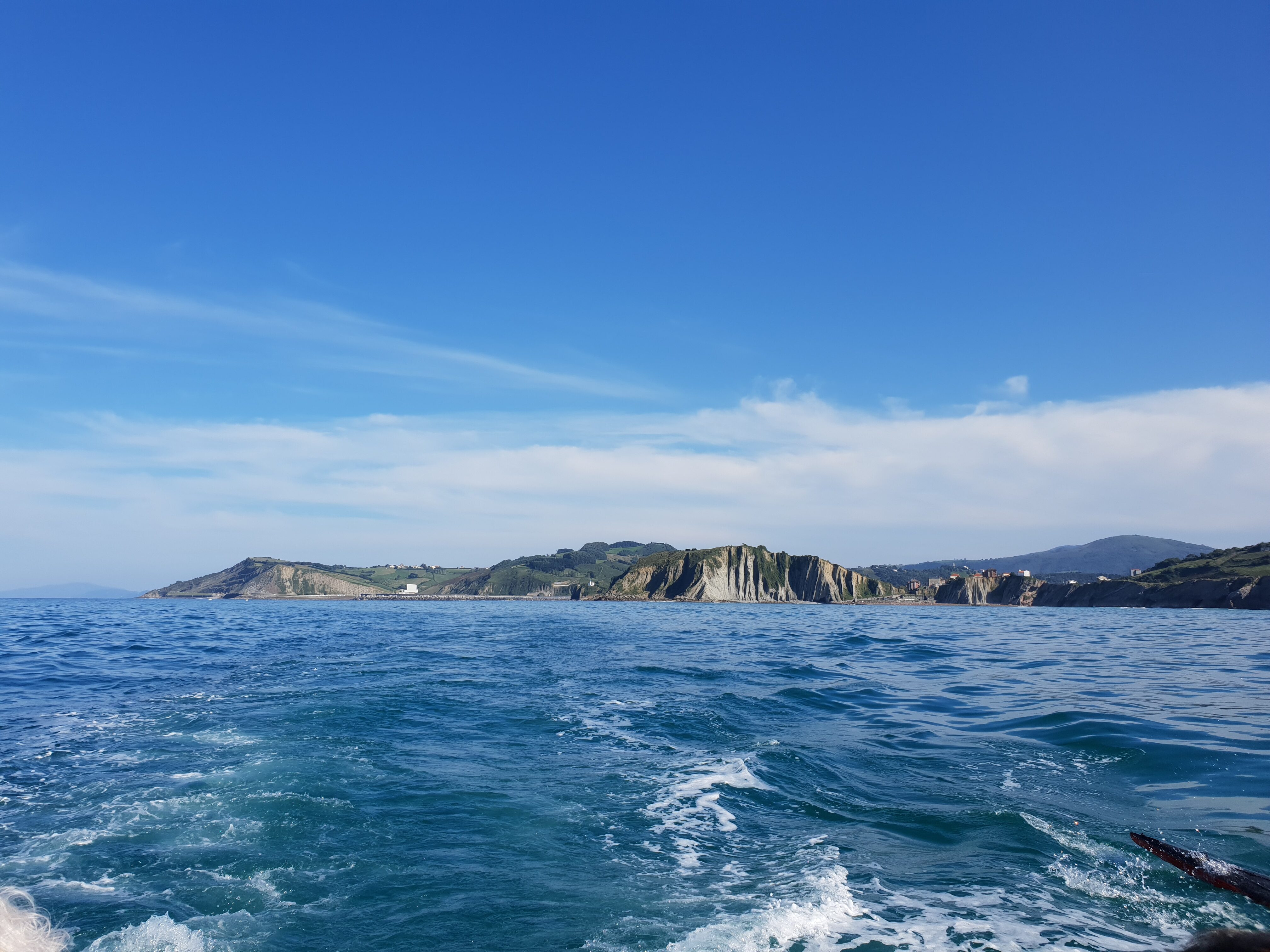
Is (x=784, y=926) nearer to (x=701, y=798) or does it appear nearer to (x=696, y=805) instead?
(x=696, y=805)

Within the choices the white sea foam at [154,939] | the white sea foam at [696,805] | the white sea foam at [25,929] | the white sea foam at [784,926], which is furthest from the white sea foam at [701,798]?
the white sea foam at [25,929]

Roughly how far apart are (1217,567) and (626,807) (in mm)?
199166

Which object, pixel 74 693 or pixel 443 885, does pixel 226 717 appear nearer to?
pixel 74 693

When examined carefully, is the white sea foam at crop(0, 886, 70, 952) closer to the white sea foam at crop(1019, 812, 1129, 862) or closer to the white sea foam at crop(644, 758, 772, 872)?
the white sea foam at crop(644, 758, 772, 872)

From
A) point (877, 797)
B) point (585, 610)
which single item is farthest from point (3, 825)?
point (585, 610)

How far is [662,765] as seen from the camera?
49.3ft

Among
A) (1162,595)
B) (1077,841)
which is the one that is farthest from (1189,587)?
(1077,841)

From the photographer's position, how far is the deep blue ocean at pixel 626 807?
27.0 ft

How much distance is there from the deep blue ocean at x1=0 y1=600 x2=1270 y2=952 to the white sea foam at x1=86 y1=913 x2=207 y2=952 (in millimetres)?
43

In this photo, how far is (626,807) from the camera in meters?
12.3

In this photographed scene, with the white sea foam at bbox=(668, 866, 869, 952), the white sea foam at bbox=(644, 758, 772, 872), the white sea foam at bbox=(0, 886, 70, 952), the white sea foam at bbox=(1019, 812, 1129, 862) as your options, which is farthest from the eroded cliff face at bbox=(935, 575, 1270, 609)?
the white sea foam at bbox=(0, 886, 70, 952)

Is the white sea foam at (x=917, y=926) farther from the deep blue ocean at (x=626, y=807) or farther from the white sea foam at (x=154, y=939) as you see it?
the white sea foam at (x=154, y=939)

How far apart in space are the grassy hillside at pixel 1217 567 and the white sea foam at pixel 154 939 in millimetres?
173952

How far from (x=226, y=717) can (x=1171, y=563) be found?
Answer: 21979 cm
